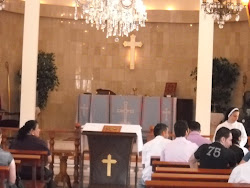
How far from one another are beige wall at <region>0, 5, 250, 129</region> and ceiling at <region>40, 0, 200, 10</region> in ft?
1.22

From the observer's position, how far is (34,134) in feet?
28.7

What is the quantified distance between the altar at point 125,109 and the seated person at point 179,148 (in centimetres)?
708

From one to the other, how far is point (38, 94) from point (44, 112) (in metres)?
0.85

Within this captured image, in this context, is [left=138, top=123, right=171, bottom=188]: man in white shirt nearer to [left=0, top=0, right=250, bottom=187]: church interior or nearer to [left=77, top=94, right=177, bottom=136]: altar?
[left=77, top=94, right=177, bottom=136]: altar

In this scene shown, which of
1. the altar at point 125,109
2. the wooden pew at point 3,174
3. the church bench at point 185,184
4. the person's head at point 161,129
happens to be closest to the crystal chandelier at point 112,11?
the altar at point 125,109

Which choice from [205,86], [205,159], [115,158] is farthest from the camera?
[205,86]

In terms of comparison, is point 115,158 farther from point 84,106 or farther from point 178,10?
point 178,10

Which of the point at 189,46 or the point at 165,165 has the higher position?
the point at 189,46

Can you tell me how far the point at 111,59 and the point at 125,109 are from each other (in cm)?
281

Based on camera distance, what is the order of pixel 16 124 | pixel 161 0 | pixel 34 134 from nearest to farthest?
pixel 34 134
pixel 16 124
pixel 161 0

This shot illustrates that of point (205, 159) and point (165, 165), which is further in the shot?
point (165, 165)

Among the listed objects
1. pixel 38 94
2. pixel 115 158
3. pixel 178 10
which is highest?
pixel 178 10

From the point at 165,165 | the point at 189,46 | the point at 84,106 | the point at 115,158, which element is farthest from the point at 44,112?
the point at 165,165

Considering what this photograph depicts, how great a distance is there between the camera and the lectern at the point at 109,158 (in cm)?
971
